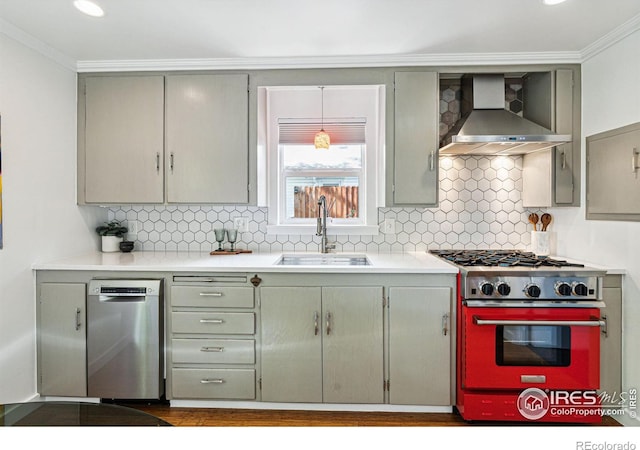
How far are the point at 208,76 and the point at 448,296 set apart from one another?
7.59 feet

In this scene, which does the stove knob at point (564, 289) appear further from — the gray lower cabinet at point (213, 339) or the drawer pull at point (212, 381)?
the drawer pull at point (212, 381)

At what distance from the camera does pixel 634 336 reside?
2.34m

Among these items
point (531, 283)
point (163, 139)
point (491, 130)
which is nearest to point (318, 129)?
point (163, 139)

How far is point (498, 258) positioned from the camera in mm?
2709

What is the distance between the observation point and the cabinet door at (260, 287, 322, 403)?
250cm

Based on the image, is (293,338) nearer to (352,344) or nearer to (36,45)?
(352,344)

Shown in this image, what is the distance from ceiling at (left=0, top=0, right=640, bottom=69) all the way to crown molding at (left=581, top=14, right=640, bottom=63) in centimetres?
2

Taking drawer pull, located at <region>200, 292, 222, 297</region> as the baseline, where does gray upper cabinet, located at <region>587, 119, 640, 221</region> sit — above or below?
above

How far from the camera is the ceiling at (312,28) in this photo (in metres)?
2.17

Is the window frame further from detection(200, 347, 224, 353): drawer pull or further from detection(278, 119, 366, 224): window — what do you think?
detection(200, 347, 224, 353): drawer pull

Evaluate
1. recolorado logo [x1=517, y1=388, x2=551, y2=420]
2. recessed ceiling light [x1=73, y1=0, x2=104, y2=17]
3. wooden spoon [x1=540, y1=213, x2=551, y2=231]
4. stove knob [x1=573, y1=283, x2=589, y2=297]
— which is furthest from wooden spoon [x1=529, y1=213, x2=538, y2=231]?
recessed ceiling light [x1=73, y1=0, x2=104, y2=17]

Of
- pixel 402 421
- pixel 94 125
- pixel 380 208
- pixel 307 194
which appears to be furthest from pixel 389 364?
pixel 94 125

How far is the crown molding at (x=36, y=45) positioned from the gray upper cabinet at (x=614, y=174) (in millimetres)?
3764

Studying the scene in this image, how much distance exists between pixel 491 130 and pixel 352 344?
1.74 meters
